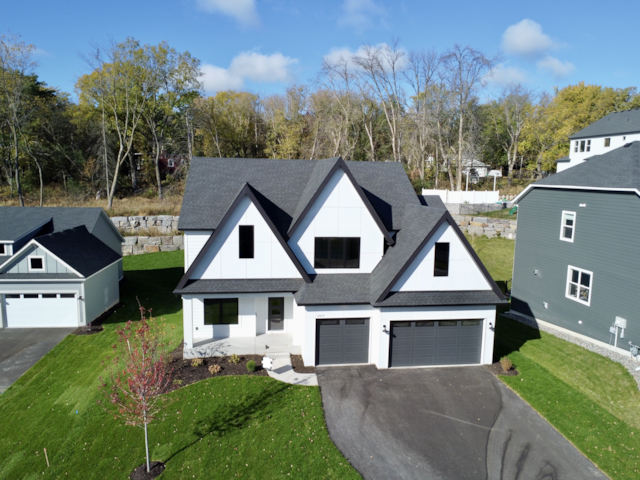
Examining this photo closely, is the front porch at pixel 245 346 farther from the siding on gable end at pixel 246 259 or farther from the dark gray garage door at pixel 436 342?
the dark gray garage door at pixel 436 342

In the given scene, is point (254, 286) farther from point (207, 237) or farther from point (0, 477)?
point (0, 477)

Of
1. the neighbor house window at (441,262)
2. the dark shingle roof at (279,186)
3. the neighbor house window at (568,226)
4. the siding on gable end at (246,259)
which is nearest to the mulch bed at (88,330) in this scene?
the siding on gable end at (246,259)

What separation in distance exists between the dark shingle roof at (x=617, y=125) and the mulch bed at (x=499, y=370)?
29.6 m

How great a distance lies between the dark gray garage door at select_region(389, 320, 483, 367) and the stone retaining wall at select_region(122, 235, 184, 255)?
28537 millimetres

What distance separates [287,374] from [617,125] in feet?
127

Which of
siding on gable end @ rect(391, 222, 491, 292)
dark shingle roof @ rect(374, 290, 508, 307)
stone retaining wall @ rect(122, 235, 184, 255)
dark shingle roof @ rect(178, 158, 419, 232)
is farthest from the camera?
stone retaining wall @ rect(122, 235, 184, 255)

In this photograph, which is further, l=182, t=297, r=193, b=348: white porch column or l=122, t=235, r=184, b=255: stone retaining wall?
l=122, t=235, r=184, b=255: stone retaining wall

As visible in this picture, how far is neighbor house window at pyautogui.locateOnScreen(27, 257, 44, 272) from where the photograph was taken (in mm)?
21312

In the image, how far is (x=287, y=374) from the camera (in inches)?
640

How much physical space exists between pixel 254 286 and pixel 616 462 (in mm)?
13327

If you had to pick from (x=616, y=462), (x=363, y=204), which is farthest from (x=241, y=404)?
(x=616, y=462)

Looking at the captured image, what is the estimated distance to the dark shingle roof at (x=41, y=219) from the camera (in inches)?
948

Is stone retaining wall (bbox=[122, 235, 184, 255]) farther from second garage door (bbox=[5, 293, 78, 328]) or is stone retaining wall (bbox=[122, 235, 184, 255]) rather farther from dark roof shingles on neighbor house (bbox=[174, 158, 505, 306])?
dark roof shingles on neighbor house (bbox=[174, 158, 505, 306])

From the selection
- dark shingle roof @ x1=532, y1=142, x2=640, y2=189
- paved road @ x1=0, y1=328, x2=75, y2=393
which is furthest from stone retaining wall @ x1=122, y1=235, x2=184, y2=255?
dark shingle roof @ x1=532, y1=142, x2=640, y2=189
